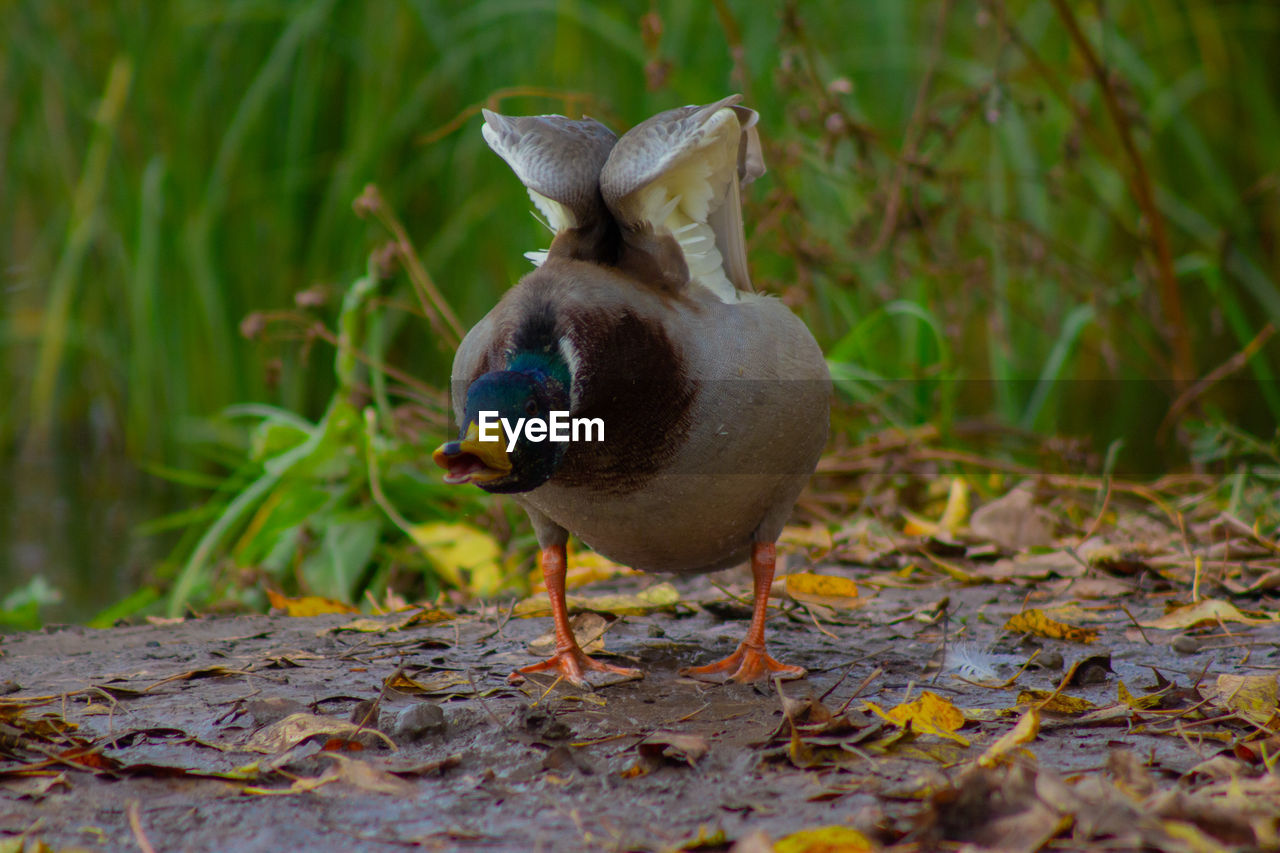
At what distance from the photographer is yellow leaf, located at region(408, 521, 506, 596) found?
387 cm

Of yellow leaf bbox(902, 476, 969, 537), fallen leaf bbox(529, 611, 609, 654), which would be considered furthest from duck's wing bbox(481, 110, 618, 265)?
yellow leaf bbox(902, 476, 969, 537)

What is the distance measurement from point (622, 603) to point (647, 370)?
0.92 metres

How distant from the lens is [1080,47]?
413 cm

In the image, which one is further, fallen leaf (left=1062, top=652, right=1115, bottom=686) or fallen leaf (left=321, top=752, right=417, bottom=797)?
fallen leaf (left=1062, top=652, right=1115, bottom=686)

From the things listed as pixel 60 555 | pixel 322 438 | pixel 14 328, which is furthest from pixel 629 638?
pixel 14 328

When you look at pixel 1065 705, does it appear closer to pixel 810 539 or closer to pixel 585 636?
pixel 585 636

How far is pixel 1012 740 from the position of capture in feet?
6.20

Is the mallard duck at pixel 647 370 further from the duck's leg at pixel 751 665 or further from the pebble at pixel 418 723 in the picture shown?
the pebble at pixel 418 723

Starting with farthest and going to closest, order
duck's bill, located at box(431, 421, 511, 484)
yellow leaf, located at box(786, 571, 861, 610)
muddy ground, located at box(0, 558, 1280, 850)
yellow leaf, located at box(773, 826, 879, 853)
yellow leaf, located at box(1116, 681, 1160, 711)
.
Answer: yellow leaf, located at box(786, 571, 861, 610)
yellow leaf, located at box(1116, 681, 1160, 711)
duck's bill, located at box(431, 421, 511, 484)
muddy ground, located at box(0, 558, 1280, 850)
yellow leaf, located at box(773, 826, 879, 853)

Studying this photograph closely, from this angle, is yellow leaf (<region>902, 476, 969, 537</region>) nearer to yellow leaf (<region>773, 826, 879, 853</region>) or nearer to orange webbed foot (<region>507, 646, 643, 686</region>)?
orange webbed foot (<region>507, 646, 643, 686</region>)

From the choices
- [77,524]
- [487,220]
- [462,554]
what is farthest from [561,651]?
[77,524]

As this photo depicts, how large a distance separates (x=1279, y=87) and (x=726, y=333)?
5526 mm

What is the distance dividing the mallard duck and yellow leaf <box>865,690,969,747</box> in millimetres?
483

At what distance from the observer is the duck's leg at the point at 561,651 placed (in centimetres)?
251
